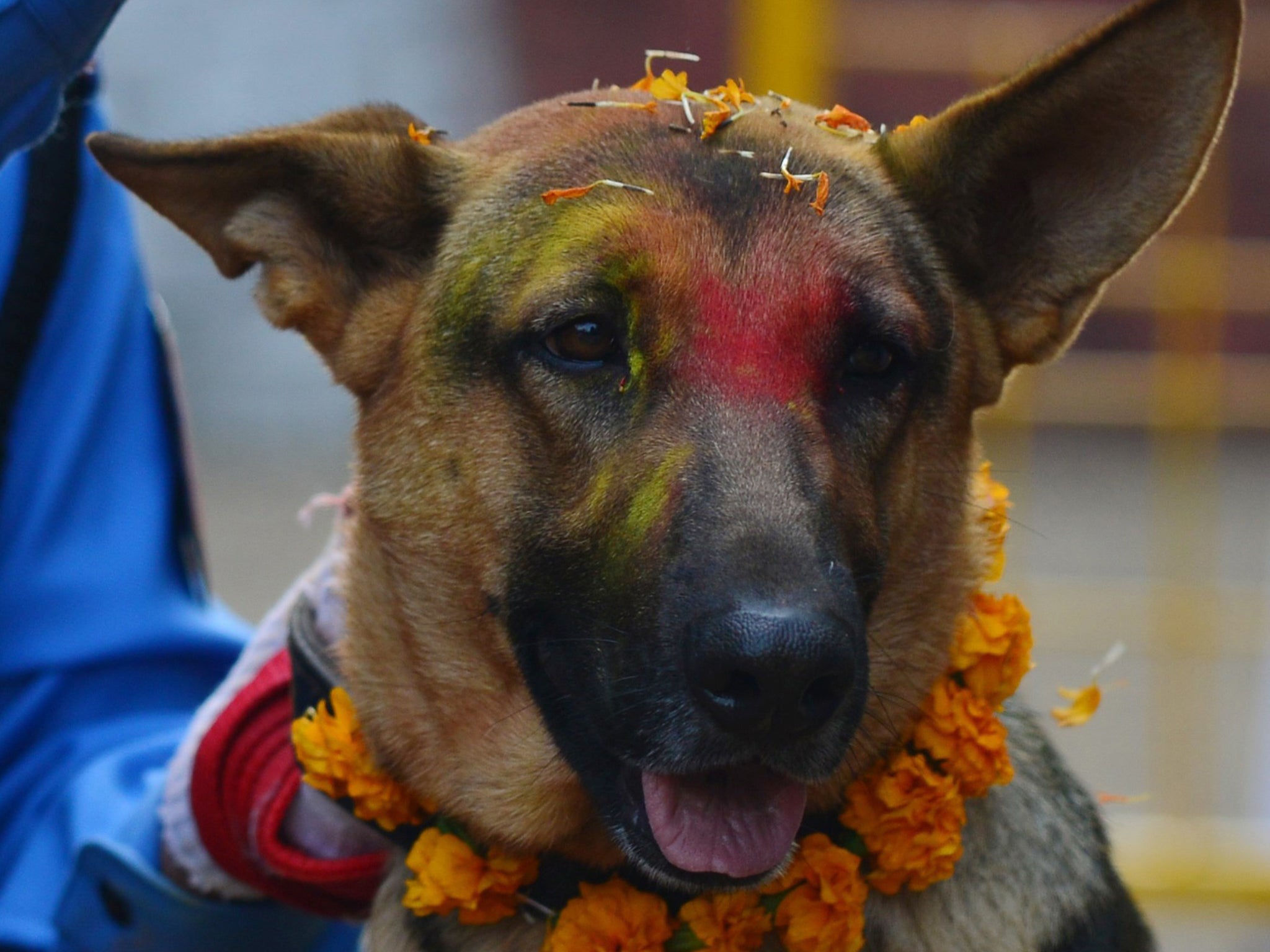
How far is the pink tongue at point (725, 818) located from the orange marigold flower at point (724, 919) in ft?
0.45

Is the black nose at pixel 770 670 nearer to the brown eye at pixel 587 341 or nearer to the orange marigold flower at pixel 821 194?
the brown eye at pixel 587 341

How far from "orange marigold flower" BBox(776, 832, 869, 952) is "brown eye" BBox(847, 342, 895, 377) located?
711 mm

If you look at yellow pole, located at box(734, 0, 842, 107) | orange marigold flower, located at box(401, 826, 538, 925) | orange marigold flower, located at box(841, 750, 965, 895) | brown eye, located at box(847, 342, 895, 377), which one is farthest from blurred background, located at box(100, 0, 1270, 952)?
orange marigold flower, located at box(401, 826, 538, 925)

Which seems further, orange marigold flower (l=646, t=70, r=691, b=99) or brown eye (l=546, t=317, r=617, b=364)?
orange marigold flower (l=646, t=70, r=691, b=99)

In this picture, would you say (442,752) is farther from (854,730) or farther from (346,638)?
(854,730)

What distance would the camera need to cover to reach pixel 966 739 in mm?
2383

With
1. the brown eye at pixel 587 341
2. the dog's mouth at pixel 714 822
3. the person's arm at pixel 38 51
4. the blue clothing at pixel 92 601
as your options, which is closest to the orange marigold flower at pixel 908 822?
the dog's mouth at pixel 714 822

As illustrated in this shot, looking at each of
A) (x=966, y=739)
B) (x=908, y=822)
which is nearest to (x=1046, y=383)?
(x=966, y=739)

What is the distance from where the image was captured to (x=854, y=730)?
214 centimetres

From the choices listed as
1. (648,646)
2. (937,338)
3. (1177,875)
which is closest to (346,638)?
(648,646)

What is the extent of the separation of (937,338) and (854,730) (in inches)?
26.0

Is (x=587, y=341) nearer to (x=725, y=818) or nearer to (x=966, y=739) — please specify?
(x=725, y=818)

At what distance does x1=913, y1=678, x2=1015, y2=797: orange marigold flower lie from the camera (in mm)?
2361

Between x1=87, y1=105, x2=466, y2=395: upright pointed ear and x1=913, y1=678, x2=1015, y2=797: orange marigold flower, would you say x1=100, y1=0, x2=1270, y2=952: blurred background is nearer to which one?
x1=913, y1=678, x2=1015, y2=797: orange marigold flower
